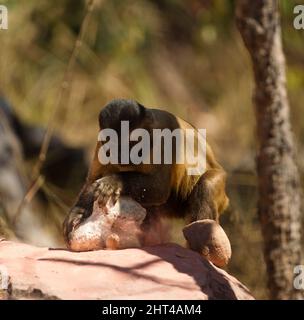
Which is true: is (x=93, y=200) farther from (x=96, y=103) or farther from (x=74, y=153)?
(x=96, y=103)

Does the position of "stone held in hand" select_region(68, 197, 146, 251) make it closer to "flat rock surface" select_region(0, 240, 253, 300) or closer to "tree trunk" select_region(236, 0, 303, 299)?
"flat rock surface" select_region(0, 240, 253, 300)

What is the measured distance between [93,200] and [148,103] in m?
5.74

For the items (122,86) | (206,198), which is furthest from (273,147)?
(122,86)

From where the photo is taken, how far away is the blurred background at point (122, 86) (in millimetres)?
7020

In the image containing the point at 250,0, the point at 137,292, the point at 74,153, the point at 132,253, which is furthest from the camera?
the point at 74,153

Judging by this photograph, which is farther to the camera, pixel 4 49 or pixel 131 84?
pixel 131 84

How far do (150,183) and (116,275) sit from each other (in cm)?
44

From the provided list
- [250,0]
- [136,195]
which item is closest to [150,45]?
[250,0]

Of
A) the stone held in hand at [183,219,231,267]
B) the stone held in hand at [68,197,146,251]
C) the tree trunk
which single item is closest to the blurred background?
the tree trunk

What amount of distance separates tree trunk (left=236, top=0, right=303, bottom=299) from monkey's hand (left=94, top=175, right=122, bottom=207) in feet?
4.46

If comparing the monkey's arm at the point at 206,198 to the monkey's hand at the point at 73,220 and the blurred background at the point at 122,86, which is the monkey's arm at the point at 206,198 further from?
the blurred background at the point at 122,86

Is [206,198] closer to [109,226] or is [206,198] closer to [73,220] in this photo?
[109,226]

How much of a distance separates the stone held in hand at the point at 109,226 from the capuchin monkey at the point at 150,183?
0.12ft

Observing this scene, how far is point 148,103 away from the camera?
9.22 meters
